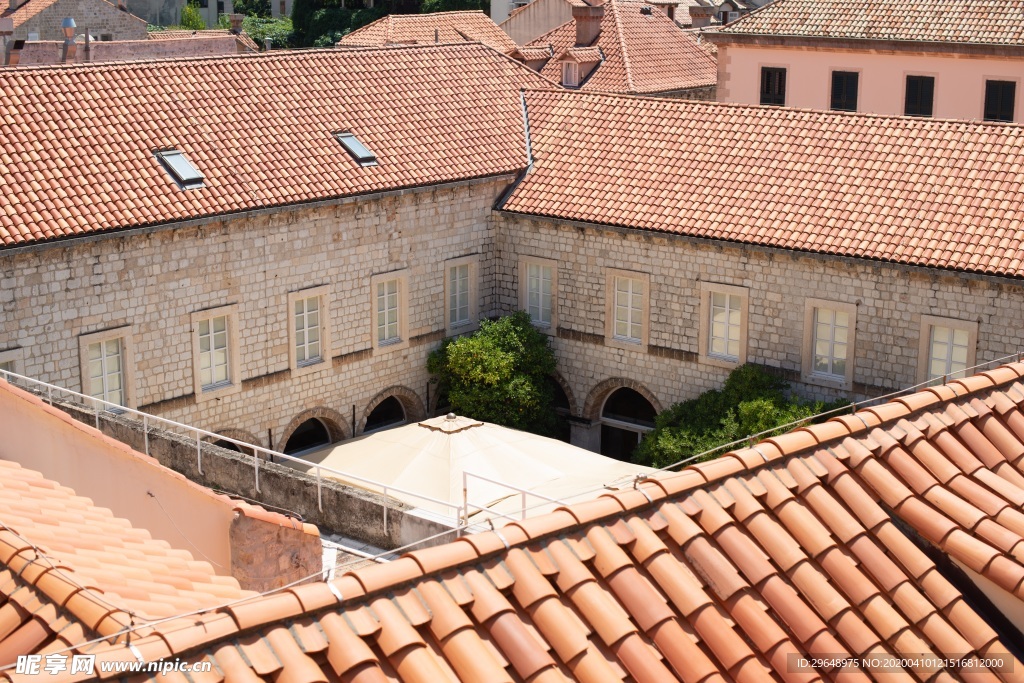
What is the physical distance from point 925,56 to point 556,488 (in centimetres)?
2002

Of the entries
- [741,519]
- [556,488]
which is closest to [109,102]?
[556,488]

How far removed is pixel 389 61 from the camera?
29.7 metres

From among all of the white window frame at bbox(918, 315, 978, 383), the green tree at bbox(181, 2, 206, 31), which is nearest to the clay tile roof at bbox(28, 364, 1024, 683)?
the white window frame at bbox(918, 315, 978, 383)

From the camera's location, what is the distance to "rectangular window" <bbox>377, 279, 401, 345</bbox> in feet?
89.4

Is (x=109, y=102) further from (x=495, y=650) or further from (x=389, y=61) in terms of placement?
(x=495, y=650)

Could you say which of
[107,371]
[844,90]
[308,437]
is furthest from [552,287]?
[844,90]

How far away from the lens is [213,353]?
2477cm

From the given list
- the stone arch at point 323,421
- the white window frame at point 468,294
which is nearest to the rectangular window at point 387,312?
the white window frame at point 468,294

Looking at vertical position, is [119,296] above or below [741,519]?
below

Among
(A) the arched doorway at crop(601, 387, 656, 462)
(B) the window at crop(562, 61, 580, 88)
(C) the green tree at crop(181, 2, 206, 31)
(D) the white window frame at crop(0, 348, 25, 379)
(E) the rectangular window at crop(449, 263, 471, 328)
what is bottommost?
(A) the arched doorway at crop(601, 387, 656, 462)

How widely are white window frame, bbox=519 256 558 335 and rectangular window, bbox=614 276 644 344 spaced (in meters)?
1.32

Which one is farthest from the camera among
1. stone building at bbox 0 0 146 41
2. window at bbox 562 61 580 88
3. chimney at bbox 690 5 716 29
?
stone building at bbox 0 0 146 41

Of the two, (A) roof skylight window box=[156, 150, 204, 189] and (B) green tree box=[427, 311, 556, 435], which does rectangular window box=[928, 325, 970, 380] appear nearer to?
(B) green tree box=[427, 311, 556, 435]

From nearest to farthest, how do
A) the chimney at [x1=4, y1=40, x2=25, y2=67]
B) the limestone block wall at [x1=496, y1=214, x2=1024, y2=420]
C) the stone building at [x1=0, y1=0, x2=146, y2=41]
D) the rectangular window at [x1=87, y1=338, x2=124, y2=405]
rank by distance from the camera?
the rectangular window at [x1=87, y1=338, x2=124, y2=405], the limestone block wall at [x1=496, y1=214, x2=1024, y2=420], the chimney at [x1=4, y1=40, x2=25, y2=67], the stone building at [x1=0, y1=0, x2=146, y2=41]
